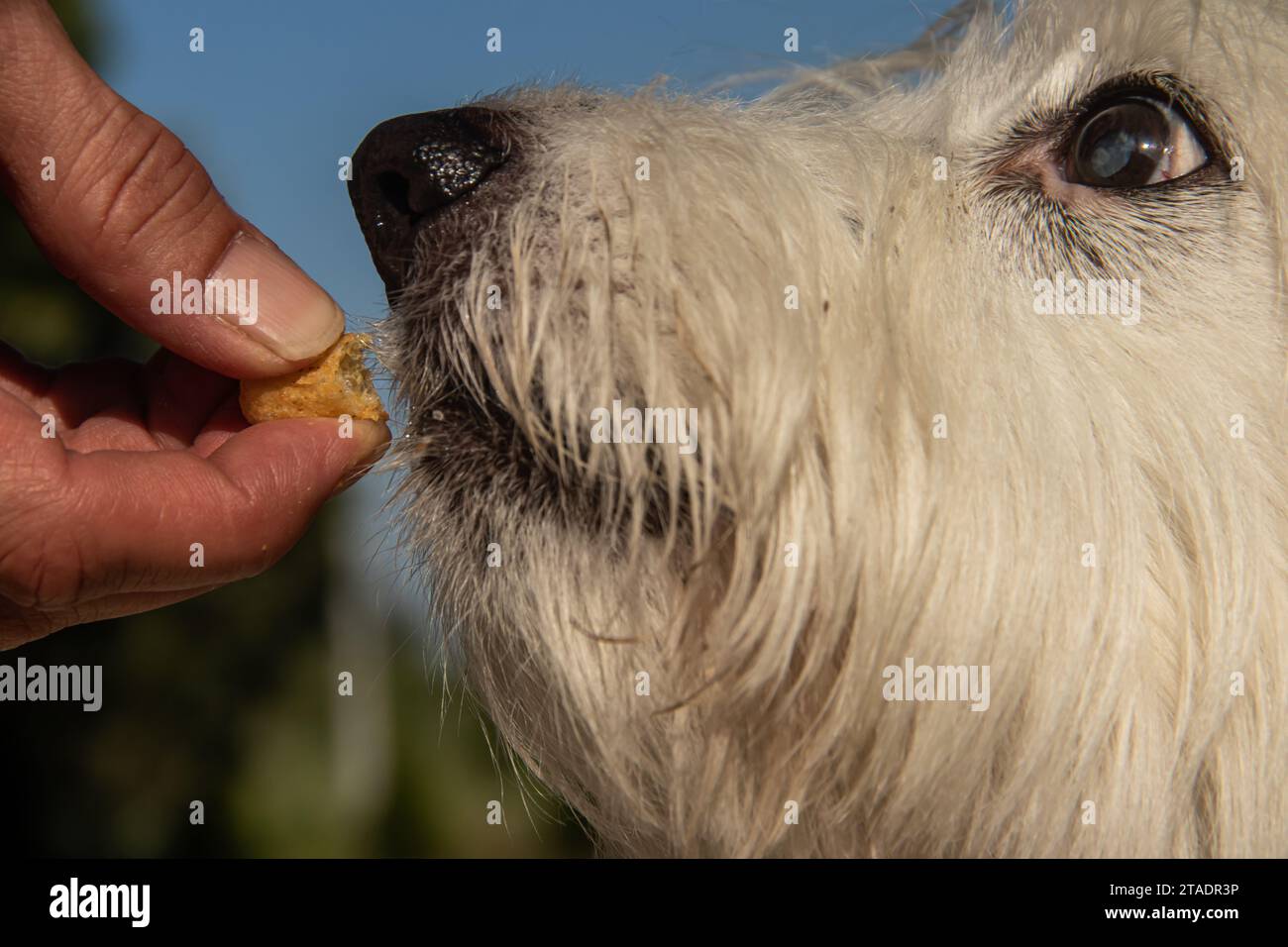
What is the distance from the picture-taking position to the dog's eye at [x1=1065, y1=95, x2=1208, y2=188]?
8.94ft

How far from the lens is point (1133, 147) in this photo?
9.20 feet

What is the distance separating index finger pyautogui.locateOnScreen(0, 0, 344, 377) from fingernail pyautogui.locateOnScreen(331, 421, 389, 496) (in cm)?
23

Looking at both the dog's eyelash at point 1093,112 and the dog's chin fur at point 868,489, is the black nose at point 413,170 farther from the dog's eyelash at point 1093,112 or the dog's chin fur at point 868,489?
the dog's eyelash at point 1093,112

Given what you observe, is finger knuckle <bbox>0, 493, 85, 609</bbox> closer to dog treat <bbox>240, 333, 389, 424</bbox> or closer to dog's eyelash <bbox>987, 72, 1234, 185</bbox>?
dog treat <bbox>240, 333, 389, 424</bbox>

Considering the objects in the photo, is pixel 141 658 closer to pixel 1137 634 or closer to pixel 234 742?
pixel 234 742

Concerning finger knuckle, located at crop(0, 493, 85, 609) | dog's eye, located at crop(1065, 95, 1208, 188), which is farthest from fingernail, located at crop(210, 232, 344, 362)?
dog's eye, located at crop(1065, 95, 1208, 188)

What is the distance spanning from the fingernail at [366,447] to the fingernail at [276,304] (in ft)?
0.75

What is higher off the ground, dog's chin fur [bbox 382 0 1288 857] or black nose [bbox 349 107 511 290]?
black nose [bbox 349 107 511 290]

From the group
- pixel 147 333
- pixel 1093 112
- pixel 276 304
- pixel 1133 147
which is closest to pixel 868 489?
pixel 1133 147

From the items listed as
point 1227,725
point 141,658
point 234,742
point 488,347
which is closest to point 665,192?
point 488,347

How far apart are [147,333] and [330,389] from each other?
1.56 ft

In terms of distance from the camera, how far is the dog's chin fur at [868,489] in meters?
2.35

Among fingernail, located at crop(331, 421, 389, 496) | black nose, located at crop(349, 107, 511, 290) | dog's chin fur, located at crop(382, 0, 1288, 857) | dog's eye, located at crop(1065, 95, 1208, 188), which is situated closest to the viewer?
dog's chin fur, located at crop(382, 0, 1288, 857)

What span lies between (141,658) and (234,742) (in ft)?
5.80
